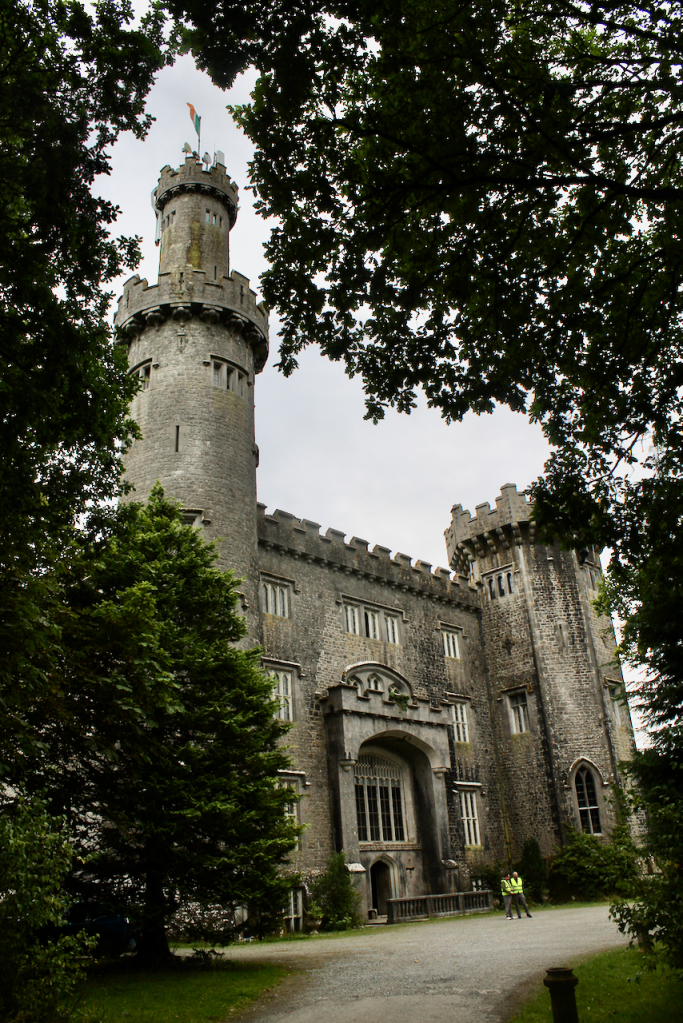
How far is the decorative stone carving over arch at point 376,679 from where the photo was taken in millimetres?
25422

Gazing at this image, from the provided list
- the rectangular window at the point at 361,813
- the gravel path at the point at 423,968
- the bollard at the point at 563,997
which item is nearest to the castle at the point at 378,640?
the rectangular window at the point at 361,813

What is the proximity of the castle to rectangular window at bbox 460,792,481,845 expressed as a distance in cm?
7

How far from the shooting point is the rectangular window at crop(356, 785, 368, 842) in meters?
23.6

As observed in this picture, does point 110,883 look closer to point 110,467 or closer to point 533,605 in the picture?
point 110,467

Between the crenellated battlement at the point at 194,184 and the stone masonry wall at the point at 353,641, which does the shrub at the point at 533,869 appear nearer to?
the stone masonry wall at the point at 353,641

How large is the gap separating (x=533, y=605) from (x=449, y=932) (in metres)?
16.3

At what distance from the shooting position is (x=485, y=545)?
33.2 m

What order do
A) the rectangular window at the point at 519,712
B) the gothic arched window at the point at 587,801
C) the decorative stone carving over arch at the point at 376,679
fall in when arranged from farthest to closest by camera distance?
the rectangular window at the point at 519,712, the gothic arched window at the point at 587,801, the decorative stone carving over arch at the point at 376,679

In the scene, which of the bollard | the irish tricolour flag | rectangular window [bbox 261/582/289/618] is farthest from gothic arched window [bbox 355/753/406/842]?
the irish tricolour flag

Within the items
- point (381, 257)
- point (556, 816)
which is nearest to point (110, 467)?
point (381, 257)

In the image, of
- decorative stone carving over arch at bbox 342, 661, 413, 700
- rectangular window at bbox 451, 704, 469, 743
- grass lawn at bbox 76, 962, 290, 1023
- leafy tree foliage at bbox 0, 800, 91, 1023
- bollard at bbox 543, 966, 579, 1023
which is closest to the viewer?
bollard at bbox 543, 966, 579, 1023

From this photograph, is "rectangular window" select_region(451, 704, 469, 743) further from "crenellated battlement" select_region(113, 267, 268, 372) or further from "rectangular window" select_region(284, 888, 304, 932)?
"crenellated battlement" select_region(113, 267, 268, 372)

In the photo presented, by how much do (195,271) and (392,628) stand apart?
1389 centimetres

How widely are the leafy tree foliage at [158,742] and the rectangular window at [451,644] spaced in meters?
17.2
